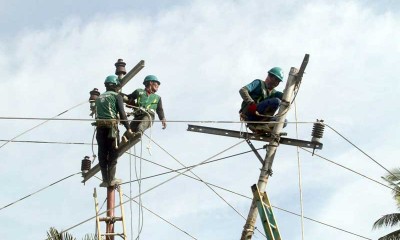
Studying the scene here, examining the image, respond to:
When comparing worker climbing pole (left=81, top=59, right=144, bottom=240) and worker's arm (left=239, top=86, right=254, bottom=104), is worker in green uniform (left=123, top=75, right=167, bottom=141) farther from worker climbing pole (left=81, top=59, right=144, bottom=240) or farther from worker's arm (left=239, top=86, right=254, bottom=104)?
worker's arm (left=239, top=86, right=254, bottom=104)

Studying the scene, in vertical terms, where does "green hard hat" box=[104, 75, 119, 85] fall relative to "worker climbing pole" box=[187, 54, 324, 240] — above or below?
above

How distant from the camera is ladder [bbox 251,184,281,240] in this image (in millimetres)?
11617

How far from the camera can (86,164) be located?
14.8 meters

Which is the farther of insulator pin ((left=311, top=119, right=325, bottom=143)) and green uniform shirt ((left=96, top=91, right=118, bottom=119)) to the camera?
green uniform shirt ((left=96, top=91, right=118, bottom=119))

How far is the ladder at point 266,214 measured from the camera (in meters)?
11.6

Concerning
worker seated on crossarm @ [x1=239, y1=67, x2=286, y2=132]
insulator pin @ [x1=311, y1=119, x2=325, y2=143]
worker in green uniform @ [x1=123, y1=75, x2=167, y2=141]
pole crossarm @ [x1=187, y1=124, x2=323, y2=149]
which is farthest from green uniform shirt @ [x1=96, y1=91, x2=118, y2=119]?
insulator pin @ [x1=311, y1=119, x2=325, y2=143]

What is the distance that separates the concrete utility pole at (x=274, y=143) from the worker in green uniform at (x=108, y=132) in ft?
8.29

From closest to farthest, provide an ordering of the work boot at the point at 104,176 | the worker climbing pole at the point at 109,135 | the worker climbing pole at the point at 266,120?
1. the worker climbing pole at the point at 266,120
2. the worker climbing pole at the point at 109,135
3. the work boot at the point at 104,176

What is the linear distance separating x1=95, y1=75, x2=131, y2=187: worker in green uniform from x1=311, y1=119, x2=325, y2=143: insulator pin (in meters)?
2.98

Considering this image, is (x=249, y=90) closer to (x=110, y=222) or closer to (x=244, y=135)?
(x=244, y=135)

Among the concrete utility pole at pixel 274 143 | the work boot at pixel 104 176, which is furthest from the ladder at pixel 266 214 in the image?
the work boot at pixel 104 176

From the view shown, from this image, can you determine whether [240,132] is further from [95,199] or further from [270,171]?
[95,199]

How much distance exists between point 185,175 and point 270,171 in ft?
6.17

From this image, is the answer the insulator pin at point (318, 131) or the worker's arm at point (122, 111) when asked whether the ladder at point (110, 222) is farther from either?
the insulator pin at point (318, 131)
